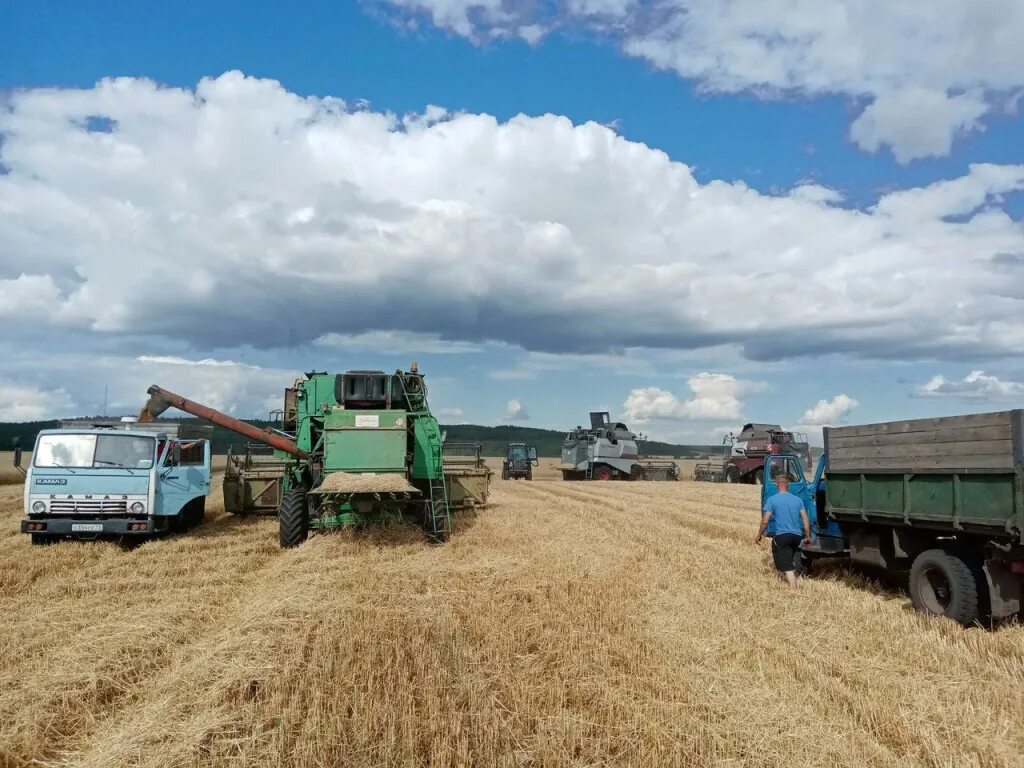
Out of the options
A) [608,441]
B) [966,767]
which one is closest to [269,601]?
[966,767]

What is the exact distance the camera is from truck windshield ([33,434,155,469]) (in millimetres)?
13617

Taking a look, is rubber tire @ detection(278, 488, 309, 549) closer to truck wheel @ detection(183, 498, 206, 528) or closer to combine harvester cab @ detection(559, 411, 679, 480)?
truck wheel @ detection(183, 498, 206, 528)

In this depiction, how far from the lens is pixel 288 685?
5625 millimetres

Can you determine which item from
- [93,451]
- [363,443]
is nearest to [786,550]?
[363,443]

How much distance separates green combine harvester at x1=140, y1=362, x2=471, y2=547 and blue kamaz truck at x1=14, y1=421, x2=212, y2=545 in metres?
1.31

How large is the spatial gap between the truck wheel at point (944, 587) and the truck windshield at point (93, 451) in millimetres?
11781

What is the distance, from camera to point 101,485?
13406 mm

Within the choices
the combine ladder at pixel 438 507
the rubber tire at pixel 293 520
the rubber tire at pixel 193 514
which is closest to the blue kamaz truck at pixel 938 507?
the combine ladder at pixel 438 507

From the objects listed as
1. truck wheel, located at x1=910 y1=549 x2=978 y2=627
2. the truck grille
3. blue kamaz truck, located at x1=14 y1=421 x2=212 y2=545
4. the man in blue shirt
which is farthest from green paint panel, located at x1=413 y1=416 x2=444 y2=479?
truck wheel, located at x1=910 y1=549 x2=978 y2=627

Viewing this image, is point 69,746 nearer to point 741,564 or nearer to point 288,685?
point 288,685

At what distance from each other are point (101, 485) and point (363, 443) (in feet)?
14.6

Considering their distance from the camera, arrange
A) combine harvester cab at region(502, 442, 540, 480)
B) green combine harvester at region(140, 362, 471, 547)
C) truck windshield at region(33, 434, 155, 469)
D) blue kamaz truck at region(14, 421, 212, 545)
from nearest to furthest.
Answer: green combine harvester at region(140, 362, 471, 547)
blue kamaz truck at region(14, 421, 212, 545)
truck windshield at region(33, 434, 155, 469)
combine harvester cab at region(502, 442, 540, 480)

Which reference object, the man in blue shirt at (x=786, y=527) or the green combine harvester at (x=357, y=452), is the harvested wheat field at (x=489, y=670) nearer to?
the man in blue shirt at (x=786, y=527)

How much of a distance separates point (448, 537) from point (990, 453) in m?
8.38
